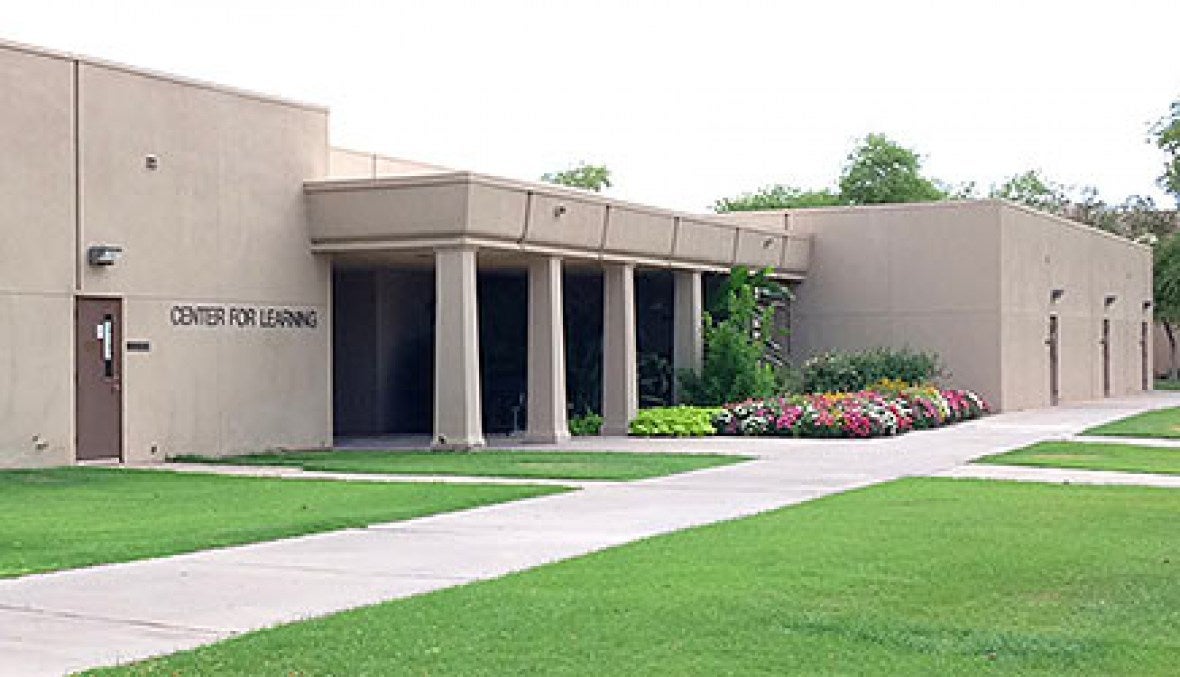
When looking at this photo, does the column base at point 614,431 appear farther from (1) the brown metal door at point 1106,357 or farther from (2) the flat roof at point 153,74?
(1) the brown metal door at point 1106,357

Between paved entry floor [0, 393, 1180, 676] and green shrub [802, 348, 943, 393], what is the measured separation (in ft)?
38.2

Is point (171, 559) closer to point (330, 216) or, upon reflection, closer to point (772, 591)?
point (772, 591)

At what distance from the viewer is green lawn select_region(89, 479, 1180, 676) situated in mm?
8297

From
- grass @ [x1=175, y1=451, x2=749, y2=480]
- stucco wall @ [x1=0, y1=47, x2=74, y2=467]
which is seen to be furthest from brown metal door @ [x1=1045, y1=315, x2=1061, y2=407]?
stucco wall @ [x1=0, y1=47, x2=74, y2=467]

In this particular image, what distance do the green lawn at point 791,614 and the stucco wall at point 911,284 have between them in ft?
71.4

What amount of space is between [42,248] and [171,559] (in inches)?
394

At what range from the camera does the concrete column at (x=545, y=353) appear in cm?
2755

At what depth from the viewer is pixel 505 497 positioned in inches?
688

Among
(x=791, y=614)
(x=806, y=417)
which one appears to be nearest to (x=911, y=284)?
(x=806, y=417)

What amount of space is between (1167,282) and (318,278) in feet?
143

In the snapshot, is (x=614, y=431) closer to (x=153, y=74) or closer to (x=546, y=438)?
(x=546, y=438)

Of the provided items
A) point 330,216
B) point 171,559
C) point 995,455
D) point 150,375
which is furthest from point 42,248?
point 995,455

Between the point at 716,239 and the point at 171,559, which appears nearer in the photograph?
the point at 171,559

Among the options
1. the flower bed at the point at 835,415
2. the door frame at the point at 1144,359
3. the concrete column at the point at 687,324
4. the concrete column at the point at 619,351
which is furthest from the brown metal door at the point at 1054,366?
the concrete column at the point at 619,351
